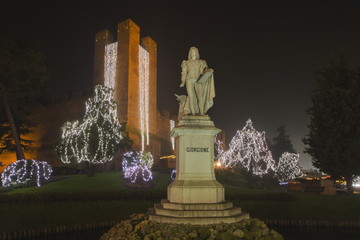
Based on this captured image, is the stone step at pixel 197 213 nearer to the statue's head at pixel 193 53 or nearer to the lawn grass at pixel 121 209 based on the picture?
the statue's head at pixel 193 53

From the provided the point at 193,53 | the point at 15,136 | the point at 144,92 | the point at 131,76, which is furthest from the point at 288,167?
the point at 193,53

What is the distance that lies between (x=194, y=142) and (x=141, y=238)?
2.72 metres

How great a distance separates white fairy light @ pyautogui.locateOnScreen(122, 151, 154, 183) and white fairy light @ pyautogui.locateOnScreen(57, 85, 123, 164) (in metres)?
1.70

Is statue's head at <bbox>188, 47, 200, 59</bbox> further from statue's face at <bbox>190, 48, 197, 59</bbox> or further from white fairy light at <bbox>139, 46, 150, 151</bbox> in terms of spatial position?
white fairy light at <bbox>139, 46, 150, 151</bbox>

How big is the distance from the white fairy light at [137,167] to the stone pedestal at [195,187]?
46.2 ft

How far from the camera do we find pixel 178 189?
325 inches

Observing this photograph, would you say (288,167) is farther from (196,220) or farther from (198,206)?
(196,220)

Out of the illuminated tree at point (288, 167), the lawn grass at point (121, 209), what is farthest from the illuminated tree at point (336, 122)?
the illuminated tree at point (288, 167)

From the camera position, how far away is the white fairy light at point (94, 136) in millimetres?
25531

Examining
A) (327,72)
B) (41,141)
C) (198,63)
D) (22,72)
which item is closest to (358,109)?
(327,72)

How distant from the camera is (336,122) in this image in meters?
20.9

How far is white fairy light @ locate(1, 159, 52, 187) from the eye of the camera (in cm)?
2241

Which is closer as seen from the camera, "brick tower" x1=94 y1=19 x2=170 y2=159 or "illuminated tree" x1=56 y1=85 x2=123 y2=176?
"illuminated tree" x1=56 y1=85 x2=123 y2=176

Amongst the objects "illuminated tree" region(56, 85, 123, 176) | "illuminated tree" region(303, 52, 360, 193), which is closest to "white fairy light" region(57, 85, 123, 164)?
"illuminated tree" region(56, 85, 123, 176)
